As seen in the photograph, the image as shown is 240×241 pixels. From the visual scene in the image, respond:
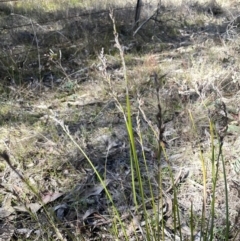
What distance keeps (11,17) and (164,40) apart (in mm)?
2673

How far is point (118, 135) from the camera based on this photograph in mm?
2699

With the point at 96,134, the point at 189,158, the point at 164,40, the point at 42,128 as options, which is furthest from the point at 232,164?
the point at 164,40

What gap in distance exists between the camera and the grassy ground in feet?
4.48

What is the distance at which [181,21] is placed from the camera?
5816 mm

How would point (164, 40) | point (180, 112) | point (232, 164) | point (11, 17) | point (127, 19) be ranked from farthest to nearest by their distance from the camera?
point (11, 17) < point (127, 19) < point (164, 40) < point (180, 112) < point (232, 164)

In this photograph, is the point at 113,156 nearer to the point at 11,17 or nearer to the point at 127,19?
the point at 127,19

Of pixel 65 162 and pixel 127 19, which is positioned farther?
pixel 127 19

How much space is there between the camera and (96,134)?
2.74 meters

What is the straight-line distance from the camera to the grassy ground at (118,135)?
1365 mm

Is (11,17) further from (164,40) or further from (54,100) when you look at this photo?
(54,100)

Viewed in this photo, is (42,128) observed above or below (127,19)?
below

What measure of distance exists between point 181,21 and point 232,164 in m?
4.10

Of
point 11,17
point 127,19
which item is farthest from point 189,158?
point 11,17

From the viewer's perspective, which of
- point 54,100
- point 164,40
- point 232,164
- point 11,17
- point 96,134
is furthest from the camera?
point 11,17
